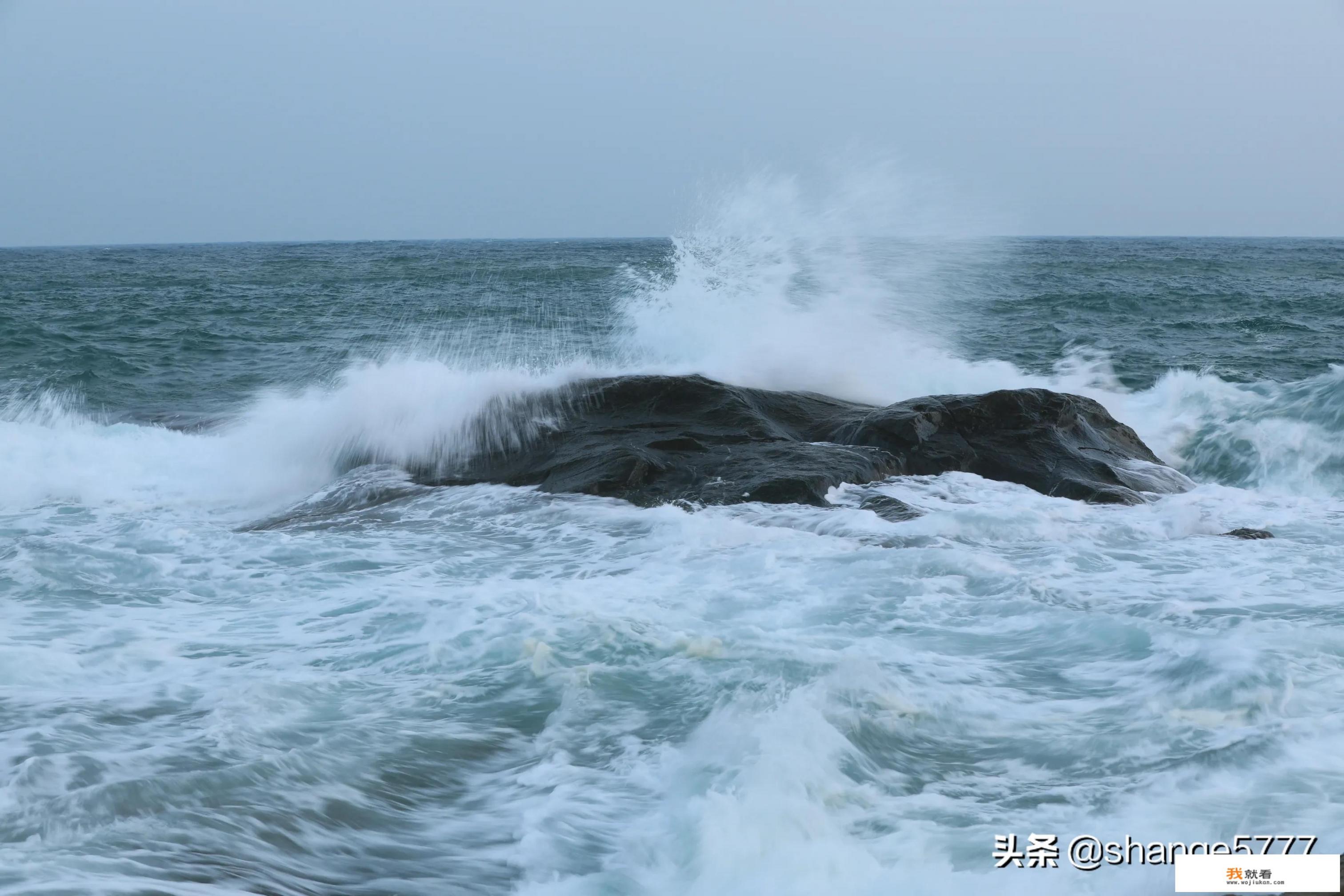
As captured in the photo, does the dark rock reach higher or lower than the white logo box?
higher

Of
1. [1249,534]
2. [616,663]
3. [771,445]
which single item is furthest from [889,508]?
[616,663]

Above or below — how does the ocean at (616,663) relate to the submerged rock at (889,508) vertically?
below

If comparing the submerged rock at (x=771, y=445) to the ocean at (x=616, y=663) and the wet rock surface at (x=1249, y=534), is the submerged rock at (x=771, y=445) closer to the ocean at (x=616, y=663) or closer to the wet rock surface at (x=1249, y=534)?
the ocean at (x=616, y=663)

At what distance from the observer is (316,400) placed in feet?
30.8

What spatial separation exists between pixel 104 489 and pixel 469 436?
276 centimetres

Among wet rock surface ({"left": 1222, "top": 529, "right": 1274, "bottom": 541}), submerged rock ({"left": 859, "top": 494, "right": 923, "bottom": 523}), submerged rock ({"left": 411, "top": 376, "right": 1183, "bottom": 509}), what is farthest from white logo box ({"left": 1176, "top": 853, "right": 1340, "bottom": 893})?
wet rock surface ({"left": 1222, "top": 529, "right": 1274, "bottom": 541})

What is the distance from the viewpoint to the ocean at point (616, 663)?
9.38 ft

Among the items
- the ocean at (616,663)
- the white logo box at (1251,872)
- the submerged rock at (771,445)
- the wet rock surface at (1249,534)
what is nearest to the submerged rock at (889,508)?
the ocean at (616,663)

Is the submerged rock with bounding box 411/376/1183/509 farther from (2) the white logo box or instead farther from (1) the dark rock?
(2) the white logo box

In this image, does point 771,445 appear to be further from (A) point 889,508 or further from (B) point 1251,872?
(B) point 1251,872

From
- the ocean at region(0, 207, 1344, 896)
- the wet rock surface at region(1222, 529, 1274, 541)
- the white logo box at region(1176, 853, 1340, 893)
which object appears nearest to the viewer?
the white logo box at region(1176, 853, 1340, 893)

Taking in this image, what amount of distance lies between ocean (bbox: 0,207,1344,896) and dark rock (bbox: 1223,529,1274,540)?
0.38 feet

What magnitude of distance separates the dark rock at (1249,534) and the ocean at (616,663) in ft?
0.38

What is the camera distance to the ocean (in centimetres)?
286
